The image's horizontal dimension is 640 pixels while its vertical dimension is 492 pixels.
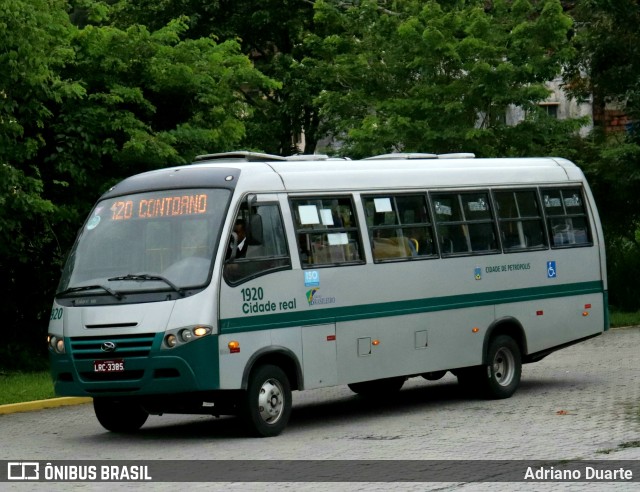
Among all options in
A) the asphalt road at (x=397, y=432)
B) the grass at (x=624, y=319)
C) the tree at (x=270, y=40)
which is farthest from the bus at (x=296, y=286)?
the tree at (x=270, y=40)

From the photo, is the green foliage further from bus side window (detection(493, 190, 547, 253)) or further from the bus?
the bus

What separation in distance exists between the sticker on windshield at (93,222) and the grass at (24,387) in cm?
419

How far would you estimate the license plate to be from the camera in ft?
44.3

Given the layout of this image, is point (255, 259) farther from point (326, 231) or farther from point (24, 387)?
point (24, 387)

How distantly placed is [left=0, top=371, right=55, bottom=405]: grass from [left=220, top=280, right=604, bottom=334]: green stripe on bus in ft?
16.8

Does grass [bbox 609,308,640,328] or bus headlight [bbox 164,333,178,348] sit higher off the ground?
bus headlight [bbox 164,333,178,348]

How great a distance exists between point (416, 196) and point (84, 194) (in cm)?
807

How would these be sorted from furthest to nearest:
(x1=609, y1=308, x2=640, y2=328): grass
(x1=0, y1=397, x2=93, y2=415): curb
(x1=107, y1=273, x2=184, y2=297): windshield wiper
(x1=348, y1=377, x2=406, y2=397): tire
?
(x1=609, y1=308, x2=640, y2=328): grass < (x1=0, y1=397, x2=93, y2=415): curb < (x1=348, y1=377, x2=406, y2=397): tire < (x1=107, y1=273, x2=184, y2=297): windshield wiper

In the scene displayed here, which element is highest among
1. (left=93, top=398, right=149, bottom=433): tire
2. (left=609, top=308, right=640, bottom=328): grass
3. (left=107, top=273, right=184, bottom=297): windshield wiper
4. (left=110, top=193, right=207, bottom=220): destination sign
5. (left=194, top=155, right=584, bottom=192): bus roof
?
(left=194, top=155, right=584, bottom=192): bus roof

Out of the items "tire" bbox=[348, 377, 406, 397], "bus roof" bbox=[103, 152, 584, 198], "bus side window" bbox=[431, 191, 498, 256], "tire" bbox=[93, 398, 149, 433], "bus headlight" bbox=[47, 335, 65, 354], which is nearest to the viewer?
"bus headlight" bbox=[47, 335, 65, 354]

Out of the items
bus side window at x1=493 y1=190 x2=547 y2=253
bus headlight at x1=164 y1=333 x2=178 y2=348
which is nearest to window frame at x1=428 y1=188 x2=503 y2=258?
bus side window at x1=493 y1=190 x2=547 y2=253

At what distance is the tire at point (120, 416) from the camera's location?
48.7ft

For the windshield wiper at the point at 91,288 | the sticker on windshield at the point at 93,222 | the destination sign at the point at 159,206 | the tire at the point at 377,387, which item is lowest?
the tire at the point at 377,387

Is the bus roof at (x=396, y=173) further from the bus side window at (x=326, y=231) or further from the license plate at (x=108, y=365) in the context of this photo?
the license plate at (x=108, y=365)
